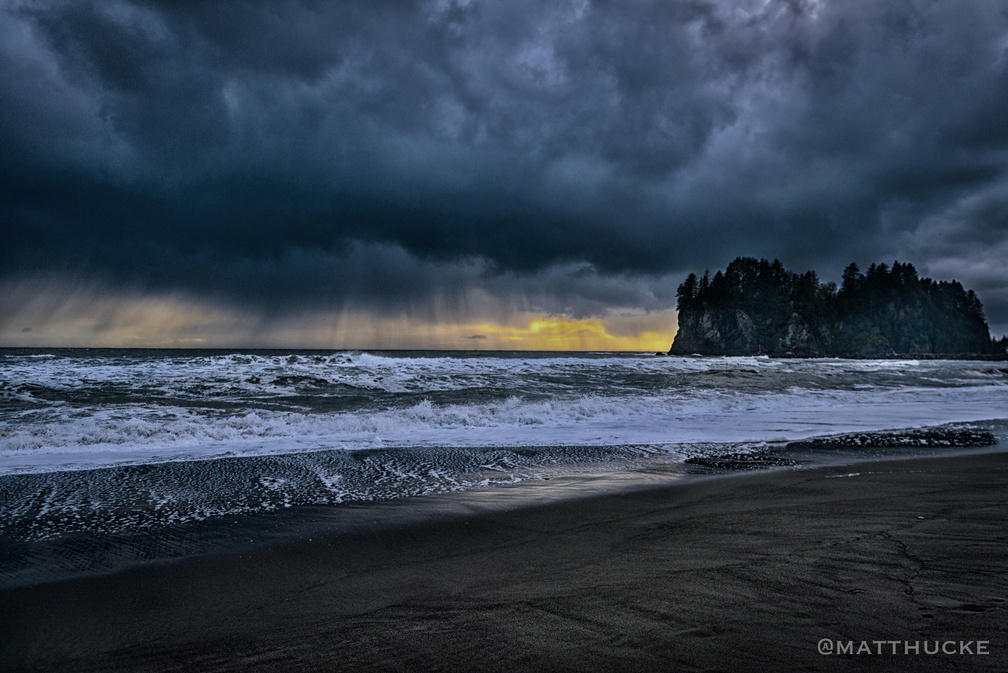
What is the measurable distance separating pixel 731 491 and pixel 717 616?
9.53 ft

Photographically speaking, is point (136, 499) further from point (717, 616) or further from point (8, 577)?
point (717, 616)

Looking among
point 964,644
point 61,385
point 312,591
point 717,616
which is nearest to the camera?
point 964,644

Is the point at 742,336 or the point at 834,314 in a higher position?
the point at 834,314

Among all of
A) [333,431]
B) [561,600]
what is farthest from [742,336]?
[561,600]

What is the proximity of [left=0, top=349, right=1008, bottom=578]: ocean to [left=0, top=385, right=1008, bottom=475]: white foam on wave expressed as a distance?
0.05 m

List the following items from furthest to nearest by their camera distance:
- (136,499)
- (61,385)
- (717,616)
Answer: (61,385), (136,499), (717,616)

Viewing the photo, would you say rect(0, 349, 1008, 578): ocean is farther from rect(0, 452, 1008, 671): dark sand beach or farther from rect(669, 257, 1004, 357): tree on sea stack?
rect(669, 257, 1004, 357): tree on sea stack

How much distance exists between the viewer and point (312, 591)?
2518 mm

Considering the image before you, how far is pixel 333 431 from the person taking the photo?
27.7 ft

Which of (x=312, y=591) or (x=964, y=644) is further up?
(x=964, y=644)

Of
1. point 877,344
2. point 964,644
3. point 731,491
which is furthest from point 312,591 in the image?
point 877,344

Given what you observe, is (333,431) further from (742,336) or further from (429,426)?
(742,336)

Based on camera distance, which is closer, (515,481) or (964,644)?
(964,644)

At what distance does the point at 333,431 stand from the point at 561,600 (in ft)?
23.0
